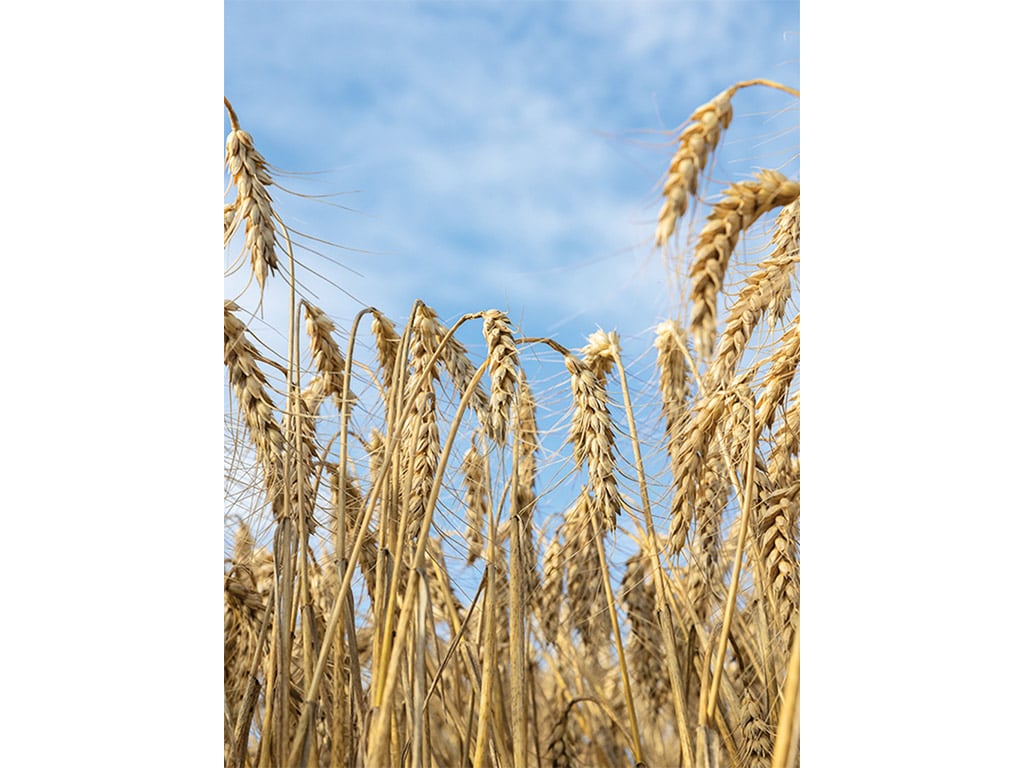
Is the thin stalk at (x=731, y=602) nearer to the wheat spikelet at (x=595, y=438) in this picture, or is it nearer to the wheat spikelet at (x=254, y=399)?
the wheat spikelet at (x=595, y=438)

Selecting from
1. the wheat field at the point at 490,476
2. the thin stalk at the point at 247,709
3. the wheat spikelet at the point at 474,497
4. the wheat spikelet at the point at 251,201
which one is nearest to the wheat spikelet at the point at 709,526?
the wheat field at the point at 490,476

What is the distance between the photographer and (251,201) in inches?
55.2

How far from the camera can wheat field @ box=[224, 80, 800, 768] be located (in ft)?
4.09

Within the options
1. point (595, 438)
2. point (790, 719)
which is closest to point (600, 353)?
point (595, 438)

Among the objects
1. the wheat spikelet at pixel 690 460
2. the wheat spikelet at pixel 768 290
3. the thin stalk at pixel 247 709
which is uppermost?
the wheat spikelet at pixel 768 290

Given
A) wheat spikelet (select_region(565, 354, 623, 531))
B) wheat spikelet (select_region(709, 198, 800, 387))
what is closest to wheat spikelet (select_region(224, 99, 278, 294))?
wheat spikelet (select_region(565, 354, 623, 531))

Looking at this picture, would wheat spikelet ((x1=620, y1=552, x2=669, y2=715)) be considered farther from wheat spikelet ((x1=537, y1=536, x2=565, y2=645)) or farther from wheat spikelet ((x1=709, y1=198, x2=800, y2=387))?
wheat spikelet ((x1=709, y1=198, x2=800, y2=387))

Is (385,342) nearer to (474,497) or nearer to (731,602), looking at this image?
(474,497)

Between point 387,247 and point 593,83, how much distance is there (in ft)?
1.56

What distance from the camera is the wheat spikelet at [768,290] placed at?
52.0 inches

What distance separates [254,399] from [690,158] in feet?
2.56
